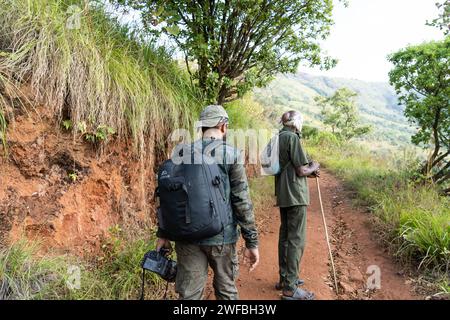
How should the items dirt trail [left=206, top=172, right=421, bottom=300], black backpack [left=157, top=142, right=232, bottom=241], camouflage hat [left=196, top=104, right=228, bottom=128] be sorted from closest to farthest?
1. black backpack [left=157, top=142, right=232, bottom=241]
2. camouflage hat [left=196, top=104, right=228, bottom=128]
3. dirt trail [left=206, top=172, right=421, bottom=300]

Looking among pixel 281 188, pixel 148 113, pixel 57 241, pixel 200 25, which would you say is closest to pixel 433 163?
pixel 281 188

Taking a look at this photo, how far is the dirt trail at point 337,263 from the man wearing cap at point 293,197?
0.32 meters

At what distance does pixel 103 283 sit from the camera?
3258mm

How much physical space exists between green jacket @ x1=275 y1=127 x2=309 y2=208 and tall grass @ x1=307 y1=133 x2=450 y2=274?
2003 millimetres

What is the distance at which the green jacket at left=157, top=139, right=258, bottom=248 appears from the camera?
8.71ft

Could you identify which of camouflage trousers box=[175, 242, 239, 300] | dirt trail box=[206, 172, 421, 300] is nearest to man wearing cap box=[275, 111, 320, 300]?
dirt trail box=[206, 172, 421, 300]

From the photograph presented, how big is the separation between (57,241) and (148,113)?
5.96ft

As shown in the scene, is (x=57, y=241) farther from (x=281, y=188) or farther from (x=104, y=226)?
(x=281, y=188)

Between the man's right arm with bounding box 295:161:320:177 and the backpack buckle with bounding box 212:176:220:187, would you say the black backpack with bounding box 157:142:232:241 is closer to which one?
the backpack buckle with bounding box 212:176:220:187

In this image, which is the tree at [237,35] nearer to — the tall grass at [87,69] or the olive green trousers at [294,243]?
the tall grass at [87,69]

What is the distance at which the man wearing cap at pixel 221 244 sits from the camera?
2650 millimetres

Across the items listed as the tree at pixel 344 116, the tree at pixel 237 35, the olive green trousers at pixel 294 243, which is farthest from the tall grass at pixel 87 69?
the tree at pixel 344 116

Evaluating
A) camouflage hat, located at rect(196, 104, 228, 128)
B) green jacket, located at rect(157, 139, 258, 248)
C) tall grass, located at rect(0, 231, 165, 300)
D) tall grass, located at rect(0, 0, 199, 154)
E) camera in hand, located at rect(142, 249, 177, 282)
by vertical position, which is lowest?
tall grass, located at rect(0, 231, 165, 300)

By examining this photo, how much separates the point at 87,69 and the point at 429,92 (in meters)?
7.41
